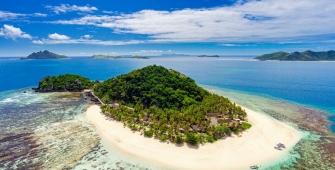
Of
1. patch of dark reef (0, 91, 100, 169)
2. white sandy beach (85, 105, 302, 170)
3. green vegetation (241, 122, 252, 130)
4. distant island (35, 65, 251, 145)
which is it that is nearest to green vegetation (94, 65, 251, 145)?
distant island (35, 65, 251, 145)

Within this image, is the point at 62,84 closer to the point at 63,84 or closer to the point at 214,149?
the point at 63,84

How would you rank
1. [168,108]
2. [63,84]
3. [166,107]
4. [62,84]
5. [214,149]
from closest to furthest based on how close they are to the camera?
[214,149] → [168,108] → [166,107] → [62,84] → [63,84]

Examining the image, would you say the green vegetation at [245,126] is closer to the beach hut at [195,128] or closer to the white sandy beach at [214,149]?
the white sandy beach at [214,149]

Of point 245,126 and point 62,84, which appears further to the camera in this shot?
point 62,84

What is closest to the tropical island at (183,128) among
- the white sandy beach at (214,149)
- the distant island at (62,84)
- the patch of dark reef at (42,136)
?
the white sandy beach at (214,149)

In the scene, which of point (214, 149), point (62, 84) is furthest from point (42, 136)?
point (62, 84)

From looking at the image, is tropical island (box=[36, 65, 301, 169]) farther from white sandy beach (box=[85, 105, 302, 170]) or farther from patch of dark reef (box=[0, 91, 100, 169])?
patch of dark reef (box=[0, 91, 100, 169])

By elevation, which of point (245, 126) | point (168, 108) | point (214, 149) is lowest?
point (214, 149)

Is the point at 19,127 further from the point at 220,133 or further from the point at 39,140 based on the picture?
the point at 220,133
